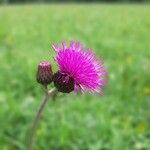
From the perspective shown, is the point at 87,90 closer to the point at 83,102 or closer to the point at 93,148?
the point at 93,148

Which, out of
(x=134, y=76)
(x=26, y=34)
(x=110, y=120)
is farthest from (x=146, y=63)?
(x=26, y=34)

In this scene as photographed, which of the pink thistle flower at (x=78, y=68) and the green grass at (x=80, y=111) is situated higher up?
the pink thistle flower at (x=78, y=68)

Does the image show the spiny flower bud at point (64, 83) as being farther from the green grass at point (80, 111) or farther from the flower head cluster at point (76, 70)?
the green grass at point (80, 111)

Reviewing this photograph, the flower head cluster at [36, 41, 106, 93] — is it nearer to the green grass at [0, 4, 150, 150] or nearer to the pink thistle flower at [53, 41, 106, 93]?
the pink thistle flower at [53, 41, 106, 93]

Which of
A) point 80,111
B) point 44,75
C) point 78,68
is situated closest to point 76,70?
point 78,68

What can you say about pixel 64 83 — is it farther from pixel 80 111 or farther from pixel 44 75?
pixel 80 111

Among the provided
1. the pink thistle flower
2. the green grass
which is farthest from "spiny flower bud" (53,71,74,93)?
the green grass

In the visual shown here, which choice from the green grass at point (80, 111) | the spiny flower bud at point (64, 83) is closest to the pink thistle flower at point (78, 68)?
the spiny flower bud at point (64, 83)

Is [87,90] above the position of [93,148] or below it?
above
